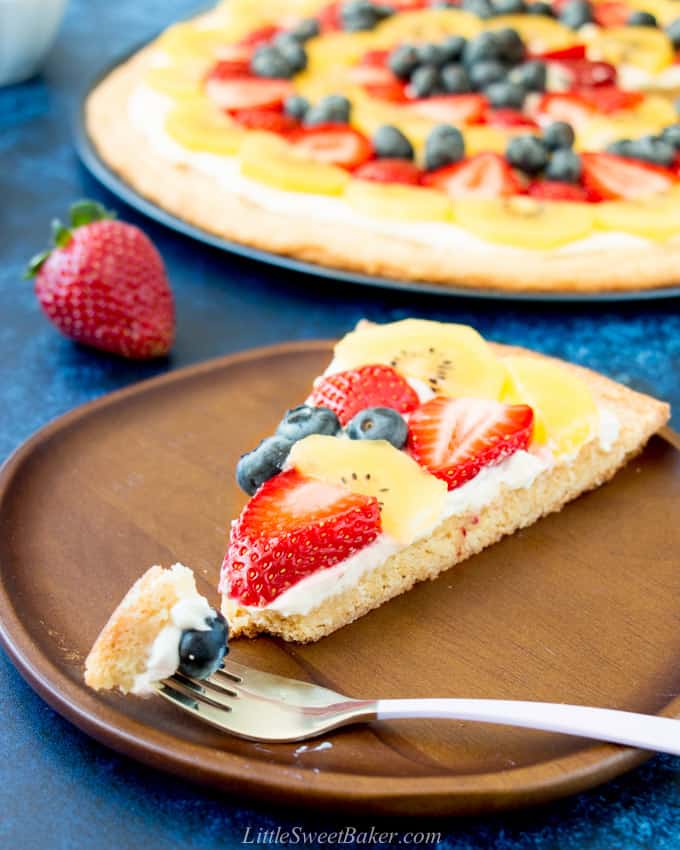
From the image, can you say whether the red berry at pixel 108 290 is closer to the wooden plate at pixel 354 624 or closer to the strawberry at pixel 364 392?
the wooden plate at pixel 354 624

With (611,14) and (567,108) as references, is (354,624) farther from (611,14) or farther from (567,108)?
(611,14)

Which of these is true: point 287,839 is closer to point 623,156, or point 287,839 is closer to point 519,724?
point 519,724

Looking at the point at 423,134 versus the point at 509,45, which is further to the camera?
the point at 509,45

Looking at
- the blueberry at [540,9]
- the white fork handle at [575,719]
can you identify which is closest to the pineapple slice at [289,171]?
the blueberry at [540,9]

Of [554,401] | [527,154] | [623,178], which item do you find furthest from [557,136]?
[554,401]

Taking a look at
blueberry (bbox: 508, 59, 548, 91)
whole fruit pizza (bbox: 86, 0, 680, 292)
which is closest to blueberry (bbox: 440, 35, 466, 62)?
whole fruit pizza (bbox: 86, 0, 680, 292)

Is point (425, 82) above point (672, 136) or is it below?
above
